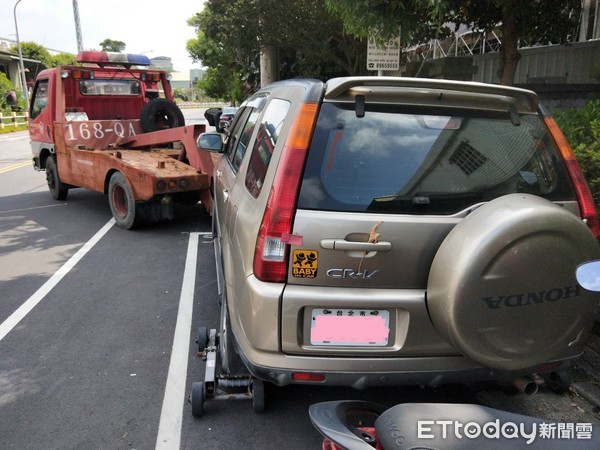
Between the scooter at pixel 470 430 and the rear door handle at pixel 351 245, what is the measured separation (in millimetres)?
716

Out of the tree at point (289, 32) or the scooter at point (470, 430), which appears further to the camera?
the tree at point (289, 32)

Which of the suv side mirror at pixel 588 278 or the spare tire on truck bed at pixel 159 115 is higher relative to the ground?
the spare tire on truck bed at pixel 159 115

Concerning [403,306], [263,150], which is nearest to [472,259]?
[403,306]

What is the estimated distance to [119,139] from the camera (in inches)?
329

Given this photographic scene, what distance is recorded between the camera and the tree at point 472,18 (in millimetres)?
5785

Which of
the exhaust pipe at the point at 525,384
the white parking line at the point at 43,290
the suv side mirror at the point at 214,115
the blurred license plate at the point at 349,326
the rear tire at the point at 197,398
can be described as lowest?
the white parking line at the point at 43,290

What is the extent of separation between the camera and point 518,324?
86.0 inches

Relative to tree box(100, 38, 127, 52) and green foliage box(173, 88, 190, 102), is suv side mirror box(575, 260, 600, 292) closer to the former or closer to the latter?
green foliage box(173, 88, 190, 102)

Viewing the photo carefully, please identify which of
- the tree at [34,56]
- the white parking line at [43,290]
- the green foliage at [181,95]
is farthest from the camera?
the green foliage at [181,95]

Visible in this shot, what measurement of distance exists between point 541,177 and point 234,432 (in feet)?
7.30

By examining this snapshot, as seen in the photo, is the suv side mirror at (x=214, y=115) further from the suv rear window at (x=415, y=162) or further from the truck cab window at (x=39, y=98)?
the suv rear window at (x=415, y=162)

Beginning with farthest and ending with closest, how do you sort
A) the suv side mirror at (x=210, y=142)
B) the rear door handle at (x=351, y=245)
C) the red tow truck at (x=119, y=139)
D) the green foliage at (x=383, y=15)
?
the red tow truck at (x=119, y=139) → the green foliage at (x=383, y=15) → the suv side mirror at (x=210, y=142) → the rear door handle at (x=351, y=245)

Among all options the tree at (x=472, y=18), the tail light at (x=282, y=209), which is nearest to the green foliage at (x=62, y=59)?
the tree at (x=472, y=18)
